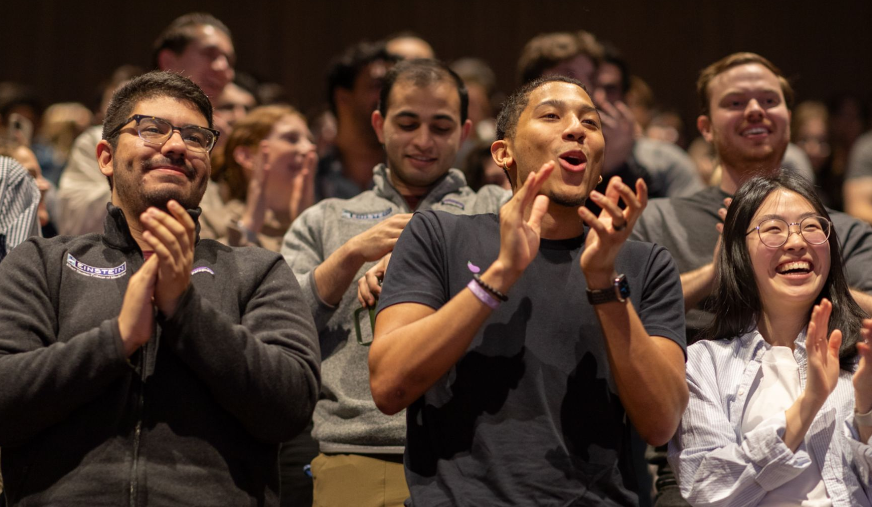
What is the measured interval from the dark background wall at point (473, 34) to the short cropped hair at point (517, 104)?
17.9ft

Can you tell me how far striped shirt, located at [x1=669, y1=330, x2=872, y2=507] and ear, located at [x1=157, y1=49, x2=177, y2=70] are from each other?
2.62 m

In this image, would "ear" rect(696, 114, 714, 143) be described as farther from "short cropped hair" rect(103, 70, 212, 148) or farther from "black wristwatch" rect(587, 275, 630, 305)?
"short cropped hair" rect(103, 70, 212, 148)

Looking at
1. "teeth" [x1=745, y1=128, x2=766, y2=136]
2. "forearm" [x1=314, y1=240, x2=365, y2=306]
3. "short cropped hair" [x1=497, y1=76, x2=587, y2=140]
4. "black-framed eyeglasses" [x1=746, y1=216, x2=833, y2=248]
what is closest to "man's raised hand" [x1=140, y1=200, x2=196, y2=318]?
"forearm" [x1=314, y1=240, x2=365, y2=306]

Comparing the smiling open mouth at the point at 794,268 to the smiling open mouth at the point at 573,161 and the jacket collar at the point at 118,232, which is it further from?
the jacket collar at the point at 118,232

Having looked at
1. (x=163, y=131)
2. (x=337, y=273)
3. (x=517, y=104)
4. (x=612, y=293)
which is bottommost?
(x=337, y=273)

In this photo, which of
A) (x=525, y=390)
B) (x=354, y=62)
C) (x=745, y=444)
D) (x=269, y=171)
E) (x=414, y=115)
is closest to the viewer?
(x=525, y=390)

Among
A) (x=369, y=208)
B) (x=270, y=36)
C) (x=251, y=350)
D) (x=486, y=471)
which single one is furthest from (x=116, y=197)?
(x=270, y=36)

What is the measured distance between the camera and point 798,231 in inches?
94.9

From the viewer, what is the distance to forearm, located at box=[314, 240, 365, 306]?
255 centimetres

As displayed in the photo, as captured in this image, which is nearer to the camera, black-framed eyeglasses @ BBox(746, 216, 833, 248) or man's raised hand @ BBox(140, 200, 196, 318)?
man's raised hand @ BBox(140, 200, 196, 318)

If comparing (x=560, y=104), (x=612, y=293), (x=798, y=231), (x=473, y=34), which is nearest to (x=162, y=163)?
(x=560, y=104)

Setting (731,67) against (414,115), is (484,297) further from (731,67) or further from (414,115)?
(731,67)

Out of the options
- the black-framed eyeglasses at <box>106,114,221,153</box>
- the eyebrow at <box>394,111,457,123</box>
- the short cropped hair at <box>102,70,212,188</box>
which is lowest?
the black-framed eyeglasses at <box>106,114,221,153</box>

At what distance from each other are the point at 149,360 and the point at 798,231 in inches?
63.6
